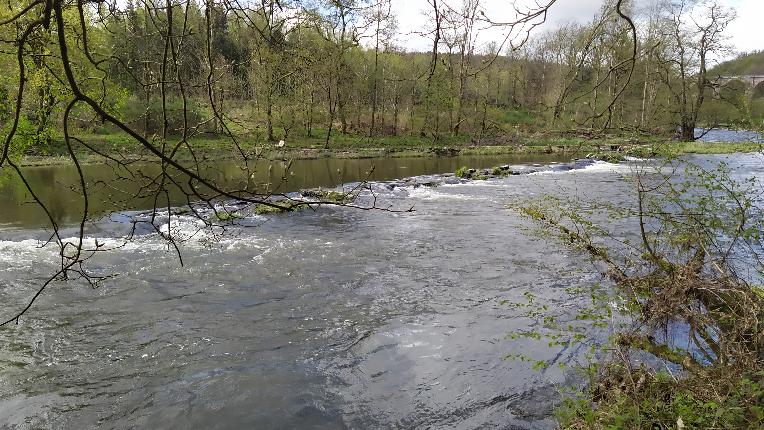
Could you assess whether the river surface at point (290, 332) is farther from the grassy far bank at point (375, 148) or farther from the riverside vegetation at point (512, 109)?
the grassy far bank at point (375, 148)

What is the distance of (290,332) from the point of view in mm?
6516

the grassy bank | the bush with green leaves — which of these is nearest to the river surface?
the bush with green leaves

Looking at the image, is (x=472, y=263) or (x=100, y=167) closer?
(x=472, y=263)

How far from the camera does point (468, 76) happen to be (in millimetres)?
2818

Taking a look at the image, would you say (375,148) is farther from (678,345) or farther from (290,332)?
(678,345)

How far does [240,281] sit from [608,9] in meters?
7.10

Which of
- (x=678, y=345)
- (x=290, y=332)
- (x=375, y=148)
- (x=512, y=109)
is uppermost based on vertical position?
(x=512, y=109)

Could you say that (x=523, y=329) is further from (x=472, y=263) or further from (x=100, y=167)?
(x=100, y=167)

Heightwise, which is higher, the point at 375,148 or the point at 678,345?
the point at 375,148

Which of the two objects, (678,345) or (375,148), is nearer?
(678,345)

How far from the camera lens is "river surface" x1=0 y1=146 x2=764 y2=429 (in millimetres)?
4824

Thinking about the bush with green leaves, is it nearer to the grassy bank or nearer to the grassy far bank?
the grassy far bank

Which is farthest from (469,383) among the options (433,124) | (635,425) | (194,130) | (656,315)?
(433,124)

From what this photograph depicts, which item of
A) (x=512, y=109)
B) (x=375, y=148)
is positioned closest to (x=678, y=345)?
(x=512, y=109)
